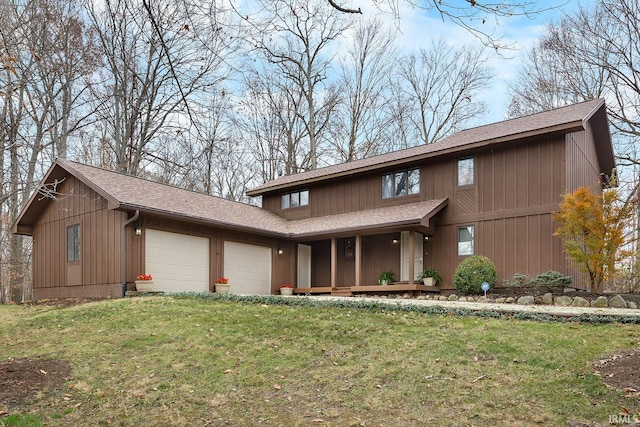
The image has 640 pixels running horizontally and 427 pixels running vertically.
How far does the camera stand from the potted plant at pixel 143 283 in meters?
12.9

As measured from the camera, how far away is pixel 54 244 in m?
15.6

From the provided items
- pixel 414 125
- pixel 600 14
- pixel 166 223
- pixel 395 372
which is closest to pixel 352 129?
pixel 414 125

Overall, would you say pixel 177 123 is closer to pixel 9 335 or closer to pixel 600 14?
pixel 9 335

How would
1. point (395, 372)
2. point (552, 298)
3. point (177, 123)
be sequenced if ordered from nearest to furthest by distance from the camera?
point (395, 372)
point (552, 298)
point (177, 123)

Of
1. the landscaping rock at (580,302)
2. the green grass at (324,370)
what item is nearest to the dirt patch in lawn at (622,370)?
the green grass at (324,370)

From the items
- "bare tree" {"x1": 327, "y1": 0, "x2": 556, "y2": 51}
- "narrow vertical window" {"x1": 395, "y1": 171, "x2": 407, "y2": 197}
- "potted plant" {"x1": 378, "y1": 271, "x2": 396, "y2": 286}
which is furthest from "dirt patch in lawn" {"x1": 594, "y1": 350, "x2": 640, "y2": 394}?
"narrow vertical window" {"x1": 395, "y1": 171, "x2": 407, "y2": 197}

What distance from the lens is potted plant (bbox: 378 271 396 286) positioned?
52.0 feet

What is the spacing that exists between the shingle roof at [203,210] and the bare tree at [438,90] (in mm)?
11264

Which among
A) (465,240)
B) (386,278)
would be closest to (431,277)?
(465,240)

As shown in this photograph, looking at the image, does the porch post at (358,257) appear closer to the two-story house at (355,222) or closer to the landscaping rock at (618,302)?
the two-story house at (355,222)

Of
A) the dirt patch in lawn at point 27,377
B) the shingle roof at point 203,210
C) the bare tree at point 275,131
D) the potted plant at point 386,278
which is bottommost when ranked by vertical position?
the dirt patch in lawn at point 27,377

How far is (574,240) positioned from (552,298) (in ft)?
4.79

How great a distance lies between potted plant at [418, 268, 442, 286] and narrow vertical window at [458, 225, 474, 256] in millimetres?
927

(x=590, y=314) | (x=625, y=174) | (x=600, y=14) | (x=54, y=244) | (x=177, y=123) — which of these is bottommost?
(x=590, y=314)
